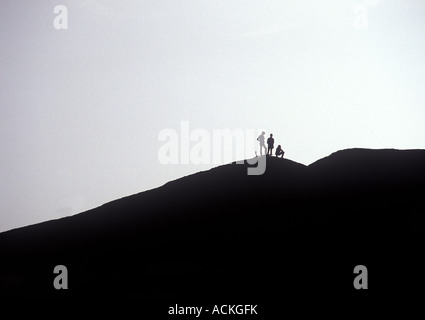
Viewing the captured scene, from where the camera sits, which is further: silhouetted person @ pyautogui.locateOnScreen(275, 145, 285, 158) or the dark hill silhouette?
silhouetted person @ pyautogui.locateOnScreen(275, 145, 285, 158)

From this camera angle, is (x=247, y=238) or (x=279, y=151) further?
(x=279, y=151)

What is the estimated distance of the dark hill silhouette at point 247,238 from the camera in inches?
1064

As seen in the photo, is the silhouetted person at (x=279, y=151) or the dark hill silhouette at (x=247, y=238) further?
the silhouetted person at (x=279, y=151)

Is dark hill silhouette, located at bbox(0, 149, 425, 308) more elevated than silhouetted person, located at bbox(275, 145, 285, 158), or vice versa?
silhouetted person, located at bbox(275, 145, 285, 158)

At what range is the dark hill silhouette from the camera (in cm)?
2702

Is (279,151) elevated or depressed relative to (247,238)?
Result: elevated

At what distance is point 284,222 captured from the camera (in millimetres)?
32156

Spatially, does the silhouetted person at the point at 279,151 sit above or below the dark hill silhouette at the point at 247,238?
above

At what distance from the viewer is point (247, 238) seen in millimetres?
31203
